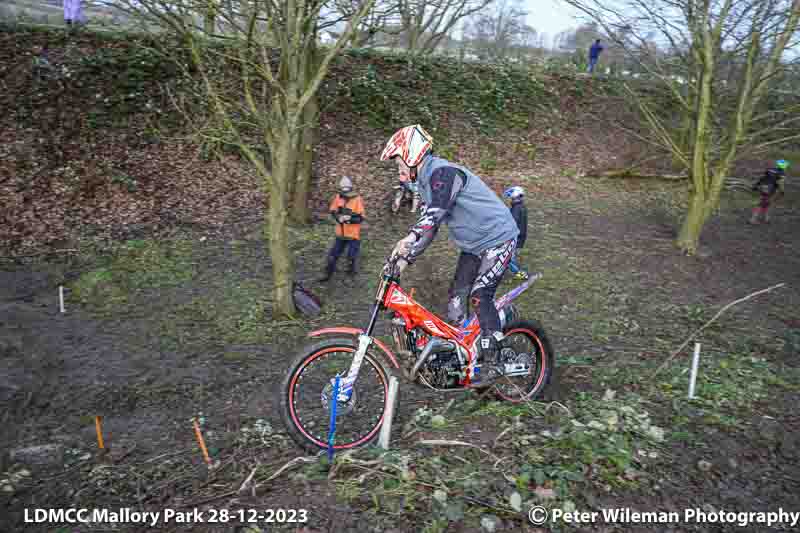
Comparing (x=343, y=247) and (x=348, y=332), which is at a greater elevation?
(x=348, y=332)

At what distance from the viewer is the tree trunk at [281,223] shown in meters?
7.64

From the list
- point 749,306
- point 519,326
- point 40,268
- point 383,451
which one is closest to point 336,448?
point 383,451

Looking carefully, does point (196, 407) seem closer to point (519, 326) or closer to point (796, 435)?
point (519, 326)

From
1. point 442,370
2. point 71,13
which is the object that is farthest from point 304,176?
point 71,13

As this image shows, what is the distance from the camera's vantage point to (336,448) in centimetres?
394

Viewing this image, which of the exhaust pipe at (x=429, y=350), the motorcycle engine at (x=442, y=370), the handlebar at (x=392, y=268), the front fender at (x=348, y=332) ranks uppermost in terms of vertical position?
the handlebar at (x=392, y=268)

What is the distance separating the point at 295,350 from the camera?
6.93m

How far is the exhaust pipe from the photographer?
4.41 m

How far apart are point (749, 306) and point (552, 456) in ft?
20.3

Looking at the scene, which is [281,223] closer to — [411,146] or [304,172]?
[411,146]

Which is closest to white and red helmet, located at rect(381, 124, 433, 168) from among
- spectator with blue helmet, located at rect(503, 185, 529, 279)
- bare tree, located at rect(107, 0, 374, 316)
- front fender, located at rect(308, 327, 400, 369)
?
front fender, located at rect(308, 327, 400, 369)

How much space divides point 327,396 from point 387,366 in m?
0.49

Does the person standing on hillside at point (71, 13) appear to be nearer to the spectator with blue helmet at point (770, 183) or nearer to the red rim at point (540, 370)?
the red rim at point (540, 370)

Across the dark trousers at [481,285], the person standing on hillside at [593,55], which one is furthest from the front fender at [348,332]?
the person standing on hillside at [593,55]
